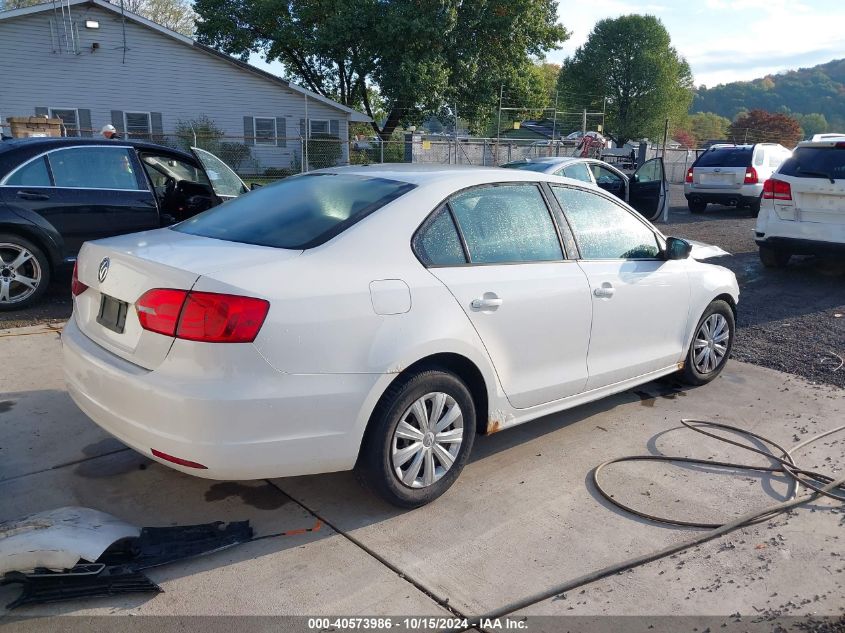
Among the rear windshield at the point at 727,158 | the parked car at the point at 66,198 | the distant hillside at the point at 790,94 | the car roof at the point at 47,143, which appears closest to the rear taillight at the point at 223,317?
the parked car at the point at 66,198

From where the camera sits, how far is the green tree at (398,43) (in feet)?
100

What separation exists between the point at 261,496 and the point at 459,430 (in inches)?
41.5

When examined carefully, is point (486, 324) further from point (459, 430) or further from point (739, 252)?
point (739, 252)

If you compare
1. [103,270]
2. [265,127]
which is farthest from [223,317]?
[265,127]

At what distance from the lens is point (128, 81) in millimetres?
25922

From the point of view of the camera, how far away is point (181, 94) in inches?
1063

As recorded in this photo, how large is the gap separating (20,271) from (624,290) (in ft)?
18.0

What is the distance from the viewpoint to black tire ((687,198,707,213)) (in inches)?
695

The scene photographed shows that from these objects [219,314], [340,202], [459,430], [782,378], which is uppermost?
[340,202]

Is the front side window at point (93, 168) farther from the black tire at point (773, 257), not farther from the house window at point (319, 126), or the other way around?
the house window at point (319, 126)

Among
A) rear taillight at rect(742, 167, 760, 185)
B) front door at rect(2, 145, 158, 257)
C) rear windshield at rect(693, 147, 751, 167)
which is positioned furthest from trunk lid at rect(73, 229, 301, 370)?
rear windshield at rect(693, 147, 751, 167)

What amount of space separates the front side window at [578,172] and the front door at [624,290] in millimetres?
6458

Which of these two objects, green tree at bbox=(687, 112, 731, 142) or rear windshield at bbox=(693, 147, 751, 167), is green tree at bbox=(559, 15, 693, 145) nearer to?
green tree at bbox=(687, 112, 731, 142)

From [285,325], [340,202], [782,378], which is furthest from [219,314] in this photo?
[782,378]
